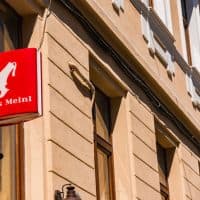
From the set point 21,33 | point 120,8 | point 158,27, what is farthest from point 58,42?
point 158,27

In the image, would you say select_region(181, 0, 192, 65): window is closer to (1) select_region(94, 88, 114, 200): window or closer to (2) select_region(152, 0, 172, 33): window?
(2) select_region(152, 0, 172, 33): window

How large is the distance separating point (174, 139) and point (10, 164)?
18.3ft

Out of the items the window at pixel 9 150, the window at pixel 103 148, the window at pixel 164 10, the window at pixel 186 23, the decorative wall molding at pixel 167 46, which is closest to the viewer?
the window at pixel 9 150

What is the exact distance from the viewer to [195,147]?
14312 millimetres

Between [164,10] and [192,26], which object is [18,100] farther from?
[192,26]

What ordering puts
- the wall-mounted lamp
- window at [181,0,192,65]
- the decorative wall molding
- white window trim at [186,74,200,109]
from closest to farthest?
the wall-mounted lamp → the decorative wall molding → white window trim at [186,74,200,109] → window at [181,0,192,65]

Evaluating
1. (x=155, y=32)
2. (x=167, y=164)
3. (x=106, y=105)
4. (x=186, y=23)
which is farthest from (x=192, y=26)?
(x=106, y=105)

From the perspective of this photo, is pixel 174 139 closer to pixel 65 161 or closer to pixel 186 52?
pixel 186 52

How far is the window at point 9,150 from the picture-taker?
7.65 metres

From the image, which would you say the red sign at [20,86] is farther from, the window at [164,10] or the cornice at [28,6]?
the window at [164,10]

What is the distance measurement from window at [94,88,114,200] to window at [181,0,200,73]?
5283 mm

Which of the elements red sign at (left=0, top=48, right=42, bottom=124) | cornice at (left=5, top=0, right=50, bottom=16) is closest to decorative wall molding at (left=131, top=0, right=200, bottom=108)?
cornice at (left=5, top=0, right=50, bottom=16)

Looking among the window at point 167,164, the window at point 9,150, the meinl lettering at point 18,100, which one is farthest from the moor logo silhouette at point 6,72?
the window at point 167,164

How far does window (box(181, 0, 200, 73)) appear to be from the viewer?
15812 mm
